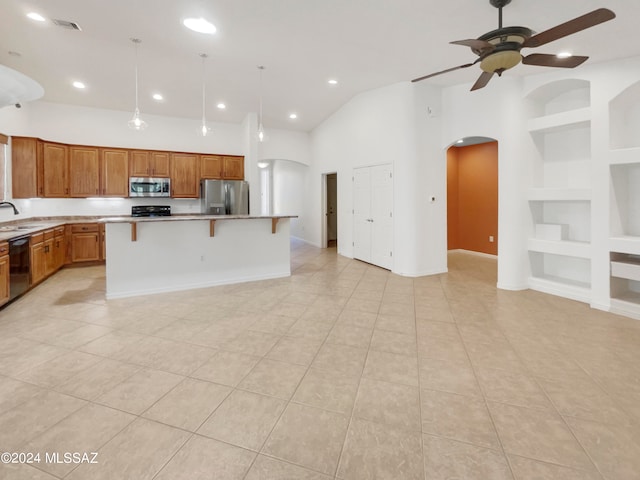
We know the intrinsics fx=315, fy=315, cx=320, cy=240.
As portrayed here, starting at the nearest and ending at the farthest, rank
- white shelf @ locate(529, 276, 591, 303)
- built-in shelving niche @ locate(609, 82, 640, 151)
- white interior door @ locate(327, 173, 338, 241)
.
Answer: built-in shelving niche @ locate(609, 82, 640, 151) < white shelf @ locate(529, 276, 591, 303) < white interior door @ locate(327, 173, 338, 241)

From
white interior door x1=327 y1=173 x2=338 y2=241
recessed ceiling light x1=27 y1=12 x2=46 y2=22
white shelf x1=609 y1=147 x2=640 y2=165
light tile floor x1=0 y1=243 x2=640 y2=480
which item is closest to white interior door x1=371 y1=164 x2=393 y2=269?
light tile floor x1=0 y1=243 x2=640 y2=480

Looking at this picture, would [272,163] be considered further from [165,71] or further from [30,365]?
[30,365]

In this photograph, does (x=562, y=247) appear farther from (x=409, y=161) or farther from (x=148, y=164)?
(x=148, y=164)

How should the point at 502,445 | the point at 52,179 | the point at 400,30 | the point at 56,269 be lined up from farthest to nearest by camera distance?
the point at 52,179 < the point at 56,269 < the point at 400,30 < the point at 502,445

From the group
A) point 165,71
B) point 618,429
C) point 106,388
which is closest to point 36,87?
point 165,71

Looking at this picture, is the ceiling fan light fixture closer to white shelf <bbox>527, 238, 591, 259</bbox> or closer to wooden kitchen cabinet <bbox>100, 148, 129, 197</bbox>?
white shelf <bbox>527, 238, 591, 259</bbox>

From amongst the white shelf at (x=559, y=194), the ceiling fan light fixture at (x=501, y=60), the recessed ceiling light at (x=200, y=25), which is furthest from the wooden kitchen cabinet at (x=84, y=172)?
the white shelf at (x=559, y=194)

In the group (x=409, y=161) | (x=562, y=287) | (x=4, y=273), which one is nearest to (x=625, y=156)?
(x=562, y=287)

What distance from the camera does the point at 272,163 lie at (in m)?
12.3

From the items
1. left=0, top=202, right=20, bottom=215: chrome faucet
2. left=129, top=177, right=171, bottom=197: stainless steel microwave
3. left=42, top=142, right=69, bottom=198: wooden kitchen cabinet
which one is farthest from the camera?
left=129, top=177, right=171, bottom=197: stainless steel microwave

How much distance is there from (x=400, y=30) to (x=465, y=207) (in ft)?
16.9

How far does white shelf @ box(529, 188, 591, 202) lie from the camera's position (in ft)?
13.2

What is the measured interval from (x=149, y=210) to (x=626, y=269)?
308 inches

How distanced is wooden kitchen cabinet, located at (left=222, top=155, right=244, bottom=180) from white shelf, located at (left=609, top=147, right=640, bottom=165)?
6.80 metres
